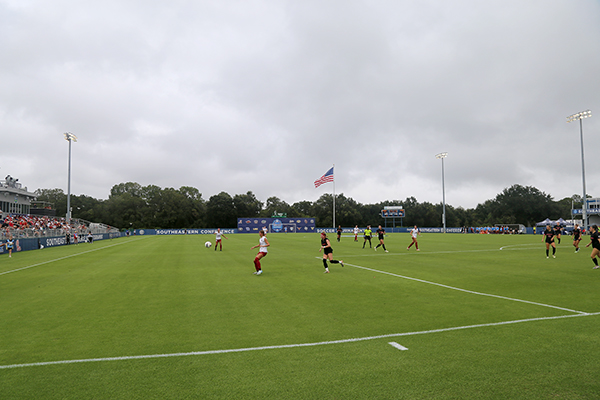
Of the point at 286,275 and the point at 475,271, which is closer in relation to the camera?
the point at 286,275

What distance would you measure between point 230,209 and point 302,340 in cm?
11273

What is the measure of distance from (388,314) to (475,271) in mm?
9831

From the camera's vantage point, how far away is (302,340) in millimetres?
6547

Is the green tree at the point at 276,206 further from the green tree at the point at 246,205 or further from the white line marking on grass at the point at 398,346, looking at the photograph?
A: the white line marking on grass at the point at 398,346

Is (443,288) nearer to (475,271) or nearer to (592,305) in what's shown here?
(592,305)

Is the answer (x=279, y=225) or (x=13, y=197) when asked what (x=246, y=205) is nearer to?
(x=279, y=225)

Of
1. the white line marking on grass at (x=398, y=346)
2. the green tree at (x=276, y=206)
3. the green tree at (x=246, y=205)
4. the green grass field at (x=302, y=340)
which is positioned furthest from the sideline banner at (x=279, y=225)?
the white line marking on grass at (x=398, y=346)

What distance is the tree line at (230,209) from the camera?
110 metres

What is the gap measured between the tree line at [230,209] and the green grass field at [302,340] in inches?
4070

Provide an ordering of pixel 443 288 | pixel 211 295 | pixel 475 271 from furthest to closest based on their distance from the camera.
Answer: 1. pixel 475 271
2. pixel 443 288
3. pixel 211 295

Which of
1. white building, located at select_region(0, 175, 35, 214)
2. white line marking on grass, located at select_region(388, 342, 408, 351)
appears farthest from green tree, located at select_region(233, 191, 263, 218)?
white line marking on grass, located at select_region(388, 342, 408, 351)

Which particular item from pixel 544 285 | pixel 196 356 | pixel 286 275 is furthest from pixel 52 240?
pixel 544 285

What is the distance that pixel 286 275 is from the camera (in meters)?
15.1

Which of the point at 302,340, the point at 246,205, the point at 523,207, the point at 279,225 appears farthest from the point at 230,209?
the point at 302,340
